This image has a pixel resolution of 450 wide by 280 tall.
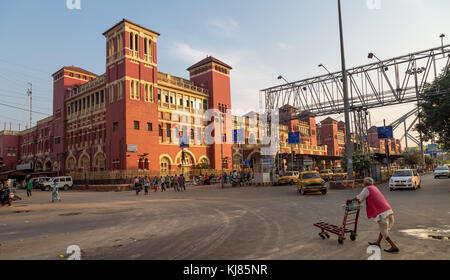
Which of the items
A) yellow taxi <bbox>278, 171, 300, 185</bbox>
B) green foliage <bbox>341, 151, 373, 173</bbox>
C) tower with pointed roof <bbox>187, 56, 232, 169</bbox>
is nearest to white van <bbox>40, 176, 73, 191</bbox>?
tower with pointed roof <bbox>187, 56, 232, 169</bbox>

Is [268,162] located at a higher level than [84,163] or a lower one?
lower

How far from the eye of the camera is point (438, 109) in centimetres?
2180

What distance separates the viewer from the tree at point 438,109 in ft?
71.6

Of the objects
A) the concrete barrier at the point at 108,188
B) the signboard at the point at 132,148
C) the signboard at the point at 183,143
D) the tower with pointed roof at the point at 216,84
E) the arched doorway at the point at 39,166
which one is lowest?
the concrete barrier at the point at 108,188

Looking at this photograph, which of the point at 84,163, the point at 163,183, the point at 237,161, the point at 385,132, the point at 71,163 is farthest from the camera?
the point at 237,161

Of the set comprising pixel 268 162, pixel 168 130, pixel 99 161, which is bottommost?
pixel 268 162

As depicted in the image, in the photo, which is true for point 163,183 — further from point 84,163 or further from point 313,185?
point 84,163

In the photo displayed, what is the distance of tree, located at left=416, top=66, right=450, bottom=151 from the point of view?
2183 centimetres

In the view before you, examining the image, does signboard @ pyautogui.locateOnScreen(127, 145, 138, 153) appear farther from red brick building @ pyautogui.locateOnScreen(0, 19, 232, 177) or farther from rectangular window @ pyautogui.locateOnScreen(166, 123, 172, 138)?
rectangular window @ pyautogui.locateOnScreen(166, 123, 172, 138)

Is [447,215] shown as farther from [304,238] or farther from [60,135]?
[60,135]

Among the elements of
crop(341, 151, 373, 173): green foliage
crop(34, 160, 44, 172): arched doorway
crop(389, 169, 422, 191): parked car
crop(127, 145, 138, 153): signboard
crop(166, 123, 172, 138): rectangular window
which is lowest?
crop(389, 169, 422, 191): parked car

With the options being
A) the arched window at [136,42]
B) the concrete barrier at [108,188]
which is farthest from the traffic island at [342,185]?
the arched window at [136,42]

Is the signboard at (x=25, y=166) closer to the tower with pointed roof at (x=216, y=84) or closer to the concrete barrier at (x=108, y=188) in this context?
the concrete barrier at (x=108, y=188)

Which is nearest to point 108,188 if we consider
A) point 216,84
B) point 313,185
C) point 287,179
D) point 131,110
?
point 131,110
